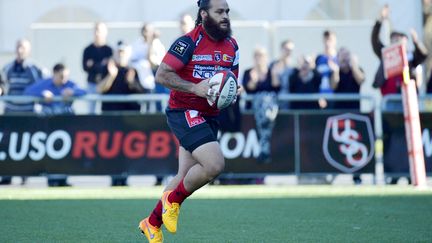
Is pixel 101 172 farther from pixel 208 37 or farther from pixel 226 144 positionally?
pixel 208 37

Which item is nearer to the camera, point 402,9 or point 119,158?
point 119,158

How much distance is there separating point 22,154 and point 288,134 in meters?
4.21

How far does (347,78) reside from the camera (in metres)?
19.2

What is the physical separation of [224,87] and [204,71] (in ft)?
1.55

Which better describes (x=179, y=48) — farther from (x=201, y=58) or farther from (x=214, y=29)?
(x=214, y=29)

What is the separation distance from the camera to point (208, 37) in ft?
32.9

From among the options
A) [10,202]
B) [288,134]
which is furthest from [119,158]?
[10,202]

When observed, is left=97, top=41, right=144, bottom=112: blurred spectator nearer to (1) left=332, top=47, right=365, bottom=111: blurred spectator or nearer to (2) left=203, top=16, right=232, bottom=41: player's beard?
(1) left=332, top=47, right=365, bottom=111: blurred spectator

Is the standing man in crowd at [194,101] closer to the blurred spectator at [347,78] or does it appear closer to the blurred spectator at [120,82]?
the blurred spectator at [120,82]

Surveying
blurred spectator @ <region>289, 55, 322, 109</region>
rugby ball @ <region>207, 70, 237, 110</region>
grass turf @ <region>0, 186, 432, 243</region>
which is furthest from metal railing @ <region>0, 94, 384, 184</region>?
rugby ball @ <region>207, 70, 237, 110</region>

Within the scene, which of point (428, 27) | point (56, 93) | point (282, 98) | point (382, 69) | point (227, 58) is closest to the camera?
point (227, 58)

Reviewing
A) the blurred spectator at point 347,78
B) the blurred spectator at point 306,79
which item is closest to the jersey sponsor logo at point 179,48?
the blurred spectator at point 347,78

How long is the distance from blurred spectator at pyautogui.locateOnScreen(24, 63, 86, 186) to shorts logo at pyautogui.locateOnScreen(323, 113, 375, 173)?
158 inches

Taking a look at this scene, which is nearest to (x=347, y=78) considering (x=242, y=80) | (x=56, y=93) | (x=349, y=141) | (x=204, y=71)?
(x=349, y=141)
